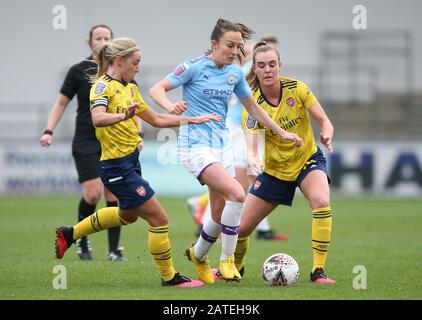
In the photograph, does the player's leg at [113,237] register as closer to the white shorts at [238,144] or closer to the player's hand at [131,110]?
the white shorts at [238,144]

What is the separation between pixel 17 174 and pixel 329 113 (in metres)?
7.43

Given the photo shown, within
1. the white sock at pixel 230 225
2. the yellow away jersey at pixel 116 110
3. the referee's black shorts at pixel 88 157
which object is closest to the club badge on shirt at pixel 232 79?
the yellow away jersey at pixel 116 110

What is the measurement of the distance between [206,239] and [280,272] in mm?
745

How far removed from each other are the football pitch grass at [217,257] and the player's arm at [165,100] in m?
1.38

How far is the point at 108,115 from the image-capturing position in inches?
275

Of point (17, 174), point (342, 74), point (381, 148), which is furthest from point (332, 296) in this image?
point (342, 74)

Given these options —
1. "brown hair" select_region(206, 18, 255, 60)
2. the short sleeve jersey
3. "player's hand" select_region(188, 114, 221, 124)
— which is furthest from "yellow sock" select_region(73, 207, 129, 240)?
the short sleeve jersey

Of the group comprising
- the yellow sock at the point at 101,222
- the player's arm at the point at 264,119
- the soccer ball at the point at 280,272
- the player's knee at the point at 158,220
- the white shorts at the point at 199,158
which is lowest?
the soccer ball at the point at 280,272

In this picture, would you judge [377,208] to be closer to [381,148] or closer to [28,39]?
[381,148]

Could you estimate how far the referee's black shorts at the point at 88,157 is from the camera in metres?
9.64

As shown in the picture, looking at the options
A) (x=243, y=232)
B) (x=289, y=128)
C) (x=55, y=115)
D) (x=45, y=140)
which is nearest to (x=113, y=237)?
(x=45, y=140)

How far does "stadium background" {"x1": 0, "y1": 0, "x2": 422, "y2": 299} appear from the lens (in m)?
20.8

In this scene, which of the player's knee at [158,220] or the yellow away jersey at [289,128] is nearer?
the player's knee at [158,220]
